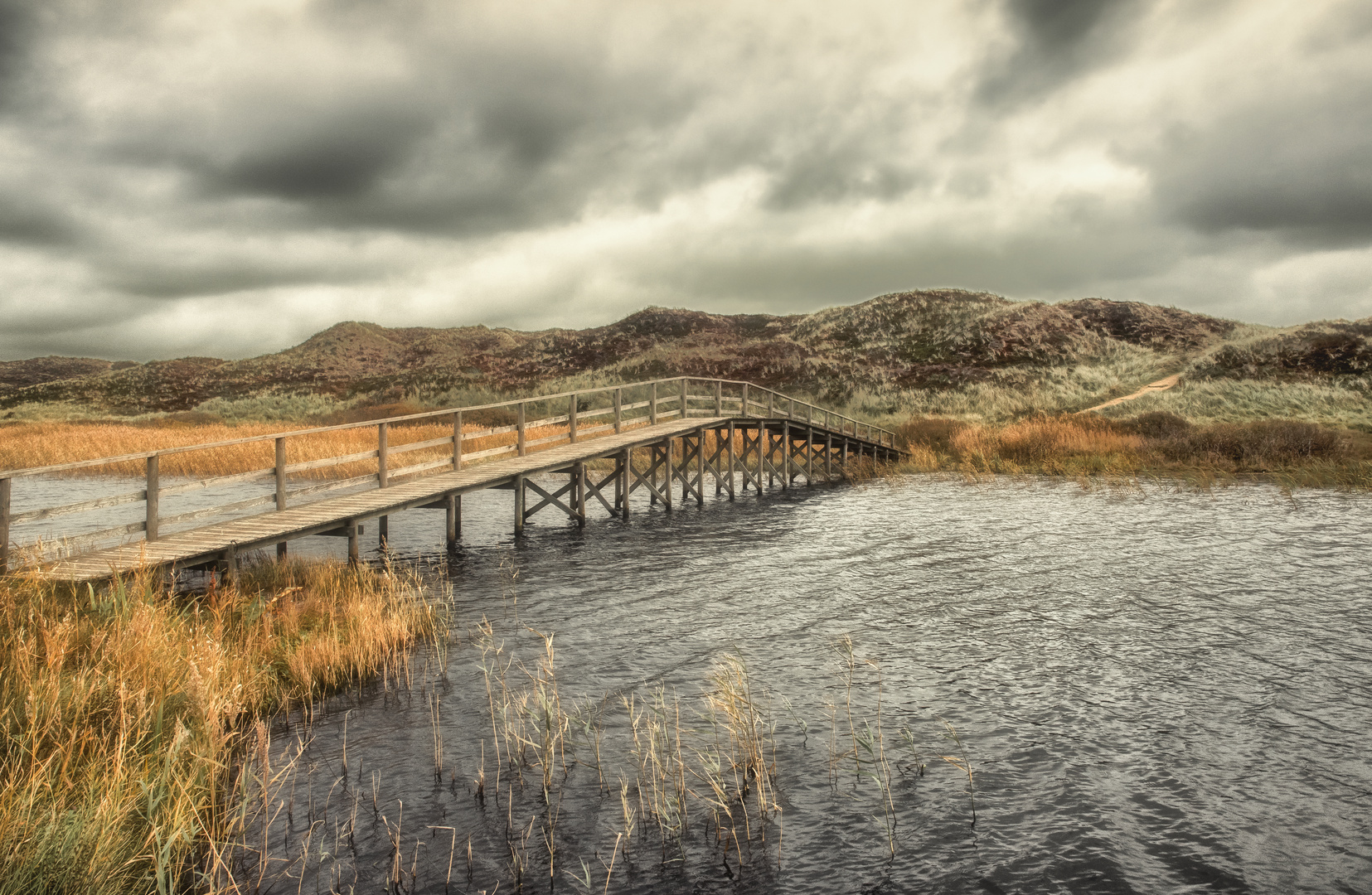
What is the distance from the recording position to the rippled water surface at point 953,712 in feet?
18.3

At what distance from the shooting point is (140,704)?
19.3ft

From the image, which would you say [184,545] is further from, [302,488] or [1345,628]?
[1345,628]

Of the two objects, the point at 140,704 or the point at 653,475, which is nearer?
the point at 140,704

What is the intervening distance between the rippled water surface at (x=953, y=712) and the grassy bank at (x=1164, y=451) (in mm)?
9880

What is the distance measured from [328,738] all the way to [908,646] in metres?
6.34

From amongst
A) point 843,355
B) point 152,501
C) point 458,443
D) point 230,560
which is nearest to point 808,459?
point 458,443

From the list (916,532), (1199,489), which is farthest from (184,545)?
(1199,489)

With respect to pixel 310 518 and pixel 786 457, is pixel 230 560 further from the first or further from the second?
pixel 786 457

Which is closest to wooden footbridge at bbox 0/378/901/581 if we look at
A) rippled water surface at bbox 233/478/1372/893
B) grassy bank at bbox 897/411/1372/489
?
rippled water surface at bbox 233/478/1372/893

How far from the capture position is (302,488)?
13.8 metres

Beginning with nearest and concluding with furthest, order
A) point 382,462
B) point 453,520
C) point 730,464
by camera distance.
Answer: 1. point 382,462
2. point 453,520
3. point 730,464

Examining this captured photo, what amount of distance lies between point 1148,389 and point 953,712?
48.0 m

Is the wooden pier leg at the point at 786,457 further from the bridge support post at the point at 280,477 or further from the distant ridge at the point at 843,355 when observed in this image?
the distant ridge at the point at 843,355

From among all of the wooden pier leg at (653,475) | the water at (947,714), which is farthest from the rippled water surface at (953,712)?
the wooden pier leg at (653,475)
